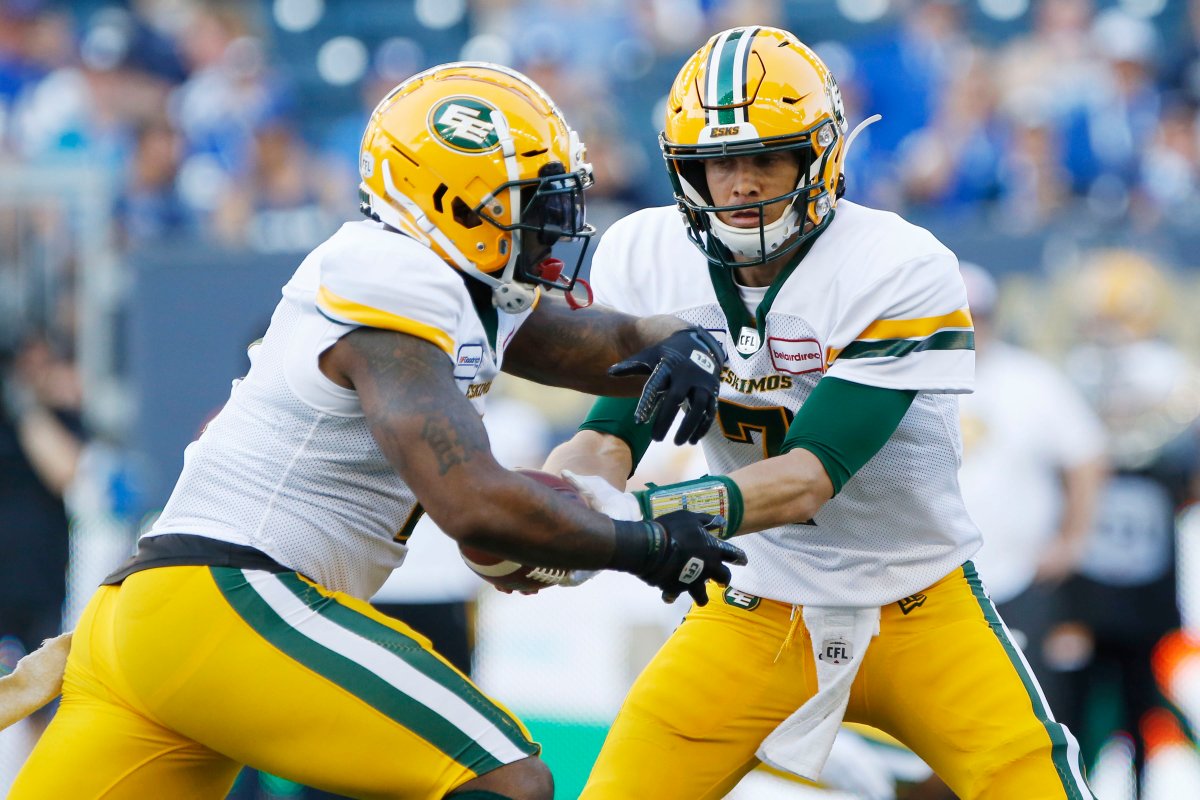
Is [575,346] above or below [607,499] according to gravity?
above

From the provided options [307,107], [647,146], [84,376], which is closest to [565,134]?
[84,376]

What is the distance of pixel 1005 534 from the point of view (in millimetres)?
5879

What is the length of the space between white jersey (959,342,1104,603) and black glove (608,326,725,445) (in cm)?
287

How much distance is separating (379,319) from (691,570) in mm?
724

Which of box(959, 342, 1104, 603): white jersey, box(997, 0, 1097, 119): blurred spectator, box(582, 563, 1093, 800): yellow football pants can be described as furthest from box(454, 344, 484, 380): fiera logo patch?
box(997, 0, 1097, 119): blurred spectator

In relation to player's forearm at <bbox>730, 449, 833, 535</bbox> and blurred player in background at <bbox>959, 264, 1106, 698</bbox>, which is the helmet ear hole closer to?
player's forearm at <bbox>730, 449, 833, 535</bbox>

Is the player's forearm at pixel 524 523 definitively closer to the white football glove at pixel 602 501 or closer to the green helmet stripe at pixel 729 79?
the white football glove at pixel 602 501

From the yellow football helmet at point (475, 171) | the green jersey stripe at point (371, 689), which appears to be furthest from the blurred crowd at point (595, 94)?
the green jersey stripe at point (371, 689)

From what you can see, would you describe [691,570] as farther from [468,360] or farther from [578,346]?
[578,346]

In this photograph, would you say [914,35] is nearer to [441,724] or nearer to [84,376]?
[84,376]

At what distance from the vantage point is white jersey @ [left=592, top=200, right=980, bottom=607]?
3.21m

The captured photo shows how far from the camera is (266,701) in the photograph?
2.85 meters

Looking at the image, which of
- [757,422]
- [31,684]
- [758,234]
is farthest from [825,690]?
[31,684]

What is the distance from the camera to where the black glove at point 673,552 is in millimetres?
2896
